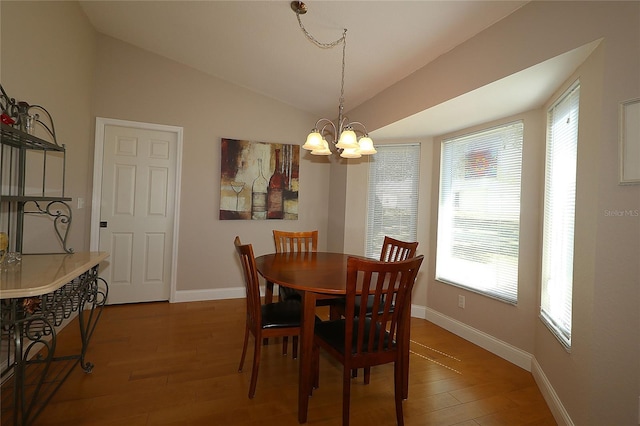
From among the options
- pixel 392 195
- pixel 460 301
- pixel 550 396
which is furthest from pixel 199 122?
pixel 550 396

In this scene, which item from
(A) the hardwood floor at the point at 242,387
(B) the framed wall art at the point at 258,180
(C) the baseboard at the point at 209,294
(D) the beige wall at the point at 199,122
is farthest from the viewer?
(B) the framed wall art at the point at 258,180

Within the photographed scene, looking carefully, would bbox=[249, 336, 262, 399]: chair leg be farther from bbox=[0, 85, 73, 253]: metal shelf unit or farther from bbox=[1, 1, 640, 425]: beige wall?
bbox=[1, 1, 640, 425]: beige wall

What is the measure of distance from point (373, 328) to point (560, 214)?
1537 millimetres

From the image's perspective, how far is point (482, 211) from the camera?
2916 mm

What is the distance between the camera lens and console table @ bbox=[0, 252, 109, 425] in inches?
54.5

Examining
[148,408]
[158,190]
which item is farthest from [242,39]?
[148,408]

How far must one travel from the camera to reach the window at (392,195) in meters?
3.59

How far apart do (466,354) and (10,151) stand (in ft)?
12.2

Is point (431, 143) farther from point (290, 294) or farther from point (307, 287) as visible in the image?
point (307, 287)

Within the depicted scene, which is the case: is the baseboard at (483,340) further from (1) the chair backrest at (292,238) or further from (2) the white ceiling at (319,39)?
(2) the white ceiling at (319,39)

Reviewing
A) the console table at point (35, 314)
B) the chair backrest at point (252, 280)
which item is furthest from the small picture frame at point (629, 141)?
the console table at point (35, 314)

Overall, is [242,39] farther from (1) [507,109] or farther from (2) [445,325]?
(2) [445,325]

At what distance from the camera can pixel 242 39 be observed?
2832 mm

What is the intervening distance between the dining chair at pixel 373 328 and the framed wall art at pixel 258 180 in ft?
7.88
